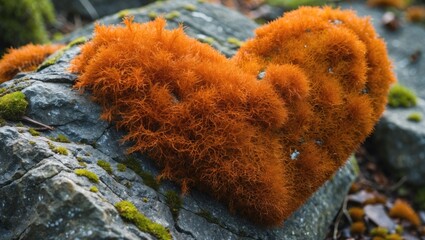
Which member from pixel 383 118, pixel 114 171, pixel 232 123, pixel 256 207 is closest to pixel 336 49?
pixel 232 123

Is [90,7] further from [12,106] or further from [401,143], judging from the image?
[401,143]

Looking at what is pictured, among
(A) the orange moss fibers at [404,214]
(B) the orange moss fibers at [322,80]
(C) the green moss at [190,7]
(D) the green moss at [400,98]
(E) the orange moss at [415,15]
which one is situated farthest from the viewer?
(E) the orange moss at [415,15]

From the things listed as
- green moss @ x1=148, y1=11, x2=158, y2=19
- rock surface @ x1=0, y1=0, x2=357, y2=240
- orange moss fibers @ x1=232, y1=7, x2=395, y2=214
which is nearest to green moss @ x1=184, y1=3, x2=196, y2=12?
green moss @ x1=148, y1=11, x2=158, y2=19

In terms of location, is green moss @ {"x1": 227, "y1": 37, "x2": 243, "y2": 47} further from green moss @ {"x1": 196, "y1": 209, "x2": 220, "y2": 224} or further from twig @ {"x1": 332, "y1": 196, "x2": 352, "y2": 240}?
green moss @ {"x1": 196, "y1": 209, "x2": 220, "y2": 224}

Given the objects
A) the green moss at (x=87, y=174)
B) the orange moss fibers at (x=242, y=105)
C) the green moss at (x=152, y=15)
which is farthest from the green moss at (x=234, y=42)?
the green moss at (x=87, y=174)

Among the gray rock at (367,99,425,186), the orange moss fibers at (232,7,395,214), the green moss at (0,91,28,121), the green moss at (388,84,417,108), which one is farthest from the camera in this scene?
the green moss at (388,84,417,108)

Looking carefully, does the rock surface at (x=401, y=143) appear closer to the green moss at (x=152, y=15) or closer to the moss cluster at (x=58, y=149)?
the green moss at (x=152, y=15)
